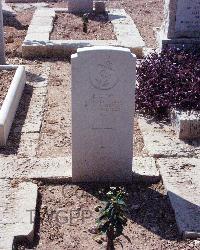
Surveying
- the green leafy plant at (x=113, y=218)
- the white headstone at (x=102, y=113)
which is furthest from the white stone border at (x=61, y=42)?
the green leafy plant at (x=113, y=218)

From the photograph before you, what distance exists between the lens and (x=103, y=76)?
434 centimetres

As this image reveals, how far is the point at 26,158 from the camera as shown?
516cm

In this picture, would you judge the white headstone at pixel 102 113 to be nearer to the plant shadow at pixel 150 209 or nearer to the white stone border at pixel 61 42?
the plant shadow at pixel 150 209

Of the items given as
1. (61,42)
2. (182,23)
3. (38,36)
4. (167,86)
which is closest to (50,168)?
(167,86)

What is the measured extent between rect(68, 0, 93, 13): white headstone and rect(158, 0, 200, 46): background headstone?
3.88 meters

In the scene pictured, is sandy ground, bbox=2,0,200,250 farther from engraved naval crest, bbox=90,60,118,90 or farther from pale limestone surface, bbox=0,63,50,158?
engraved naval crest, bbox=90,60,118,90

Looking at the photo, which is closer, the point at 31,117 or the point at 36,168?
the point at 36,168

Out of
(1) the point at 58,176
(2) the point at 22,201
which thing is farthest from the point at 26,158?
(2) the point at 22,201

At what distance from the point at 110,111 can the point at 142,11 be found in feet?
28.9

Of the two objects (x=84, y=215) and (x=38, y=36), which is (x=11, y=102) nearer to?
(x=84, y=215)

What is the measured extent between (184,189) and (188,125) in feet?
3.89

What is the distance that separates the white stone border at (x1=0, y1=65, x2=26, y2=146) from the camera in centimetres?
544

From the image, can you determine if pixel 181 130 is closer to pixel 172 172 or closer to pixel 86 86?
pixel 172 172

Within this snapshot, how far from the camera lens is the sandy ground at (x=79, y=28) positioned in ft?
31.8
